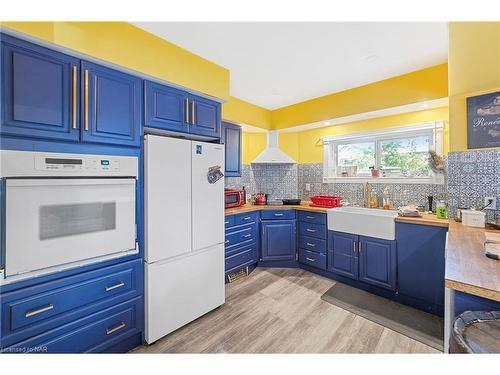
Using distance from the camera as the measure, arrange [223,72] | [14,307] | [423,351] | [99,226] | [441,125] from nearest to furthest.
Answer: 1. [14,307]
2. [99,226]
3. [423,351]
4. [223,72]
5. [441,125]

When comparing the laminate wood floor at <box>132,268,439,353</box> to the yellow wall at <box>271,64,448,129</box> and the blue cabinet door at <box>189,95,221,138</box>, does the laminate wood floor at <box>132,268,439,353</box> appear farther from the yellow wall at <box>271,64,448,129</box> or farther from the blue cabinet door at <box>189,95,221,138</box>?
the yellow wall at <box>271,64,448,129</box>

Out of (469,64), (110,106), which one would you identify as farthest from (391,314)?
(110,106)

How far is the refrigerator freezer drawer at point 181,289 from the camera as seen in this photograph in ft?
5.55

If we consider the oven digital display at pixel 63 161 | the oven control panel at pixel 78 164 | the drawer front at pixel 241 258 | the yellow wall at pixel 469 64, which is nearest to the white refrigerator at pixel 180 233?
the oven control panel at pixel 78 164

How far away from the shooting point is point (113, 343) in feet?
5.04

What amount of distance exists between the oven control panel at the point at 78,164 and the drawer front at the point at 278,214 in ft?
6.69

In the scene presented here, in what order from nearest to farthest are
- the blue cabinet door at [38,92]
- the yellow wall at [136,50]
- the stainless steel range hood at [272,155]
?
the blue cabinet door at [38,92] < the yellow wall at [136,50] < the stainless steel range hood at [272,155]

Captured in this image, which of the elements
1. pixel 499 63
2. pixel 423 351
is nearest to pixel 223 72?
pixel 499 63

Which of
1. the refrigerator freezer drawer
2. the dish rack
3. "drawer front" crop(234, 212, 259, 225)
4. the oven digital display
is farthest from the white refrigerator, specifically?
the dish rack

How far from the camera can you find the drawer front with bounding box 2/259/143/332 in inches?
46.9

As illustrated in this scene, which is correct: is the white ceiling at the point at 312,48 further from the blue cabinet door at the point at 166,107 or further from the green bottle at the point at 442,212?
the green bottle at the point at 442,212

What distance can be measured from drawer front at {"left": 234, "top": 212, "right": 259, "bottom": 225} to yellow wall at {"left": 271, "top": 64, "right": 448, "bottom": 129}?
1.56 m
